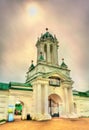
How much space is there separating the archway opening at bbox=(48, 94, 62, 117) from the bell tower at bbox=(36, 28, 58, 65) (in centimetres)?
789

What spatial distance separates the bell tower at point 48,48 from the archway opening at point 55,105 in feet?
Result: 25.9

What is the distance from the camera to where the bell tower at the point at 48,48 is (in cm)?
3469

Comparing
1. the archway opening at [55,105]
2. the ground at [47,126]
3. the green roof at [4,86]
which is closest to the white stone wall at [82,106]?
the archway opening at [55,105]

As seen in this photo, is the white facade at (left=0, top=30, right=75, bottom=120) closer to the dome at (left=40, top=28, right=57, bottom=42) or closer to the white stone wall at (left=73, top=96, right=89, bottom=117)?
the dome at (left=40, top=28, right=57, bottom=42)

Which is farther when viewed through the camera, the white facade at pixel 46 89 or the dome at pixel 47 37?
the dome at pixel 47 37

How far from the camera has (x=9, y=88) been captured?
2750cm

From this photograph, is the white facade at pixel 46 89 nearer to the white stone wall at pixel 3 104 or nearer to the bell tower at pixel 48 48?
the bell tower at pixel 48 48

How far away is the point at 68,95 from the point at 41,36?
16.6 metres

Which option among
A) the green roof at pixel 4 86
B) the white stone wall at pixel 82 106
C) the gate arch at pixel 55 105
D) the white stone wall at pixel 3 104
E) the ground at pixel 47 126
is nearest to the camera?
the ground at pixel 47 126

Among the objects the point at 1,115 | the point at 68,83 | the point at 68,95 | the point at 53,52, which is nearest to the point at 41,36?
the point at 53,52

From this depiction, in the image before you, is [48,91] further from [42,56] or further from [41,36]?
[41,36]

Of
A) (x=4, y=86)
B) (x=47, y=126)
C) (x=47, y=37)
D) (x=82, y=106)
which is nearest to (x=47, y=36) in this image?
(x=47, y=37)

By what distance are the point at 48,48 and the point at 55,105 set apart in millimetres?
13696

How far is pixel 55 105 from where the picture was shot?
33.6 meters
